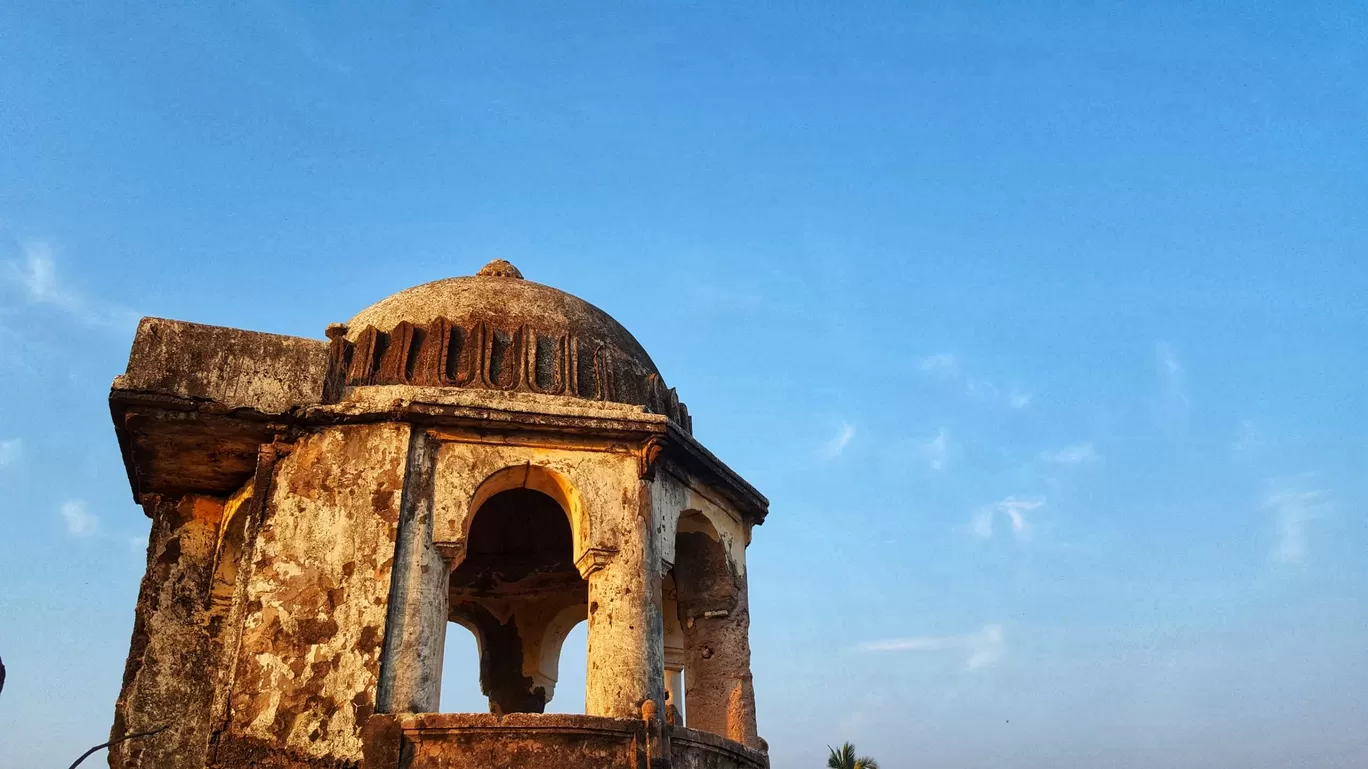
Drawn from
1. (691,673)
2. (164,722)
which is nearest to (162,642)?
(164,722)

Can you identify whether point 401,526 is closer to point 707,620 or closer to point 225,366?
point 225,366

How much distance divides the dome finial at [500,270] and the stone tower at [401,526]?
399 mm

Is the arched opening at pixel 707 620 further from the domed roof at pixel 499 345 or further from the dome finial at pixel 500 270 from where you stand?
the dome finial at pixel 500 270

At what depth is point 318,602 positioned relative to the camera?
7098 millimetres

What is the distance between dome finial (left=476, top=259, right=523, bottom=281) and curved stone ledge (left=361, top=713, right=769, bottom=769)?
13.6 ft

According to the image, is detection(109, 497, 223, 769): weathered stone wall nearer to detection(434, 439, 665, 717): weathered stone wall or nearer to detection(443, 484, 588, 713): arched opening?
detection(434, 439, 665, 717): weathered stone wall

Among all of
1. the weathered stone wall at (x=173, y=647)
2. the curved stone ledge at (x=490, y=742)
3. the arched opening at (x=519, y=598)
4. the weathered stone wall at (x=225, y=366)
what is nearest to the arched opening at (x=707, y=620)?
the curved stone ledge at (x=490, y=742)

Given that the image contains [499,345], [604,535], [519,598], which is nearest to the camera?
[604,535]

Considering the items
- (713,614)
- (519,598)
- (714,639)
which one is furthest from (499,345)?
(519,598)

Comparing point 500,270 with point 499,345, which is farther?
point 500,270

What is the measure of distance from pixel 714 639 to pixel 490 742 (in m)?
2.80

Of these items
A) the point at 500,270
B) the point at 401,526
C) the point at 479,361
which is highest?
the point at 500,270

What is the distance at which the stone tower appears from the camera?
269 inches

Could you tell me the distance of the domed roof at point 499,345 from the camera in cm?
811
